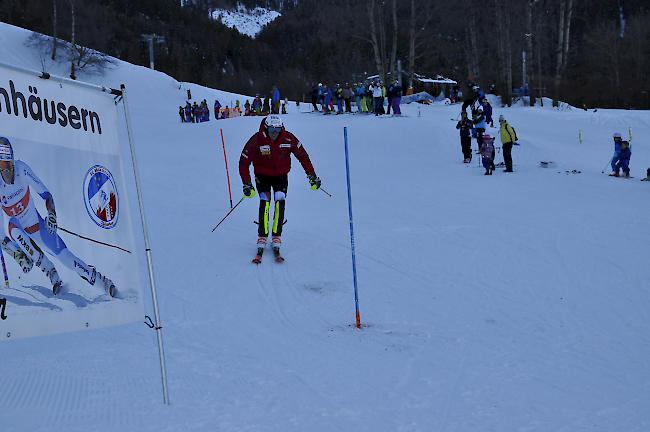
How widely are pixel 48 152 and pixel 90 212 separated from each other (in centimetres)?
45

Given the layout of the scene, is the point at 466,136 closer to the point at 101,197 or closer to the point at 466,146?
the point at 466,146

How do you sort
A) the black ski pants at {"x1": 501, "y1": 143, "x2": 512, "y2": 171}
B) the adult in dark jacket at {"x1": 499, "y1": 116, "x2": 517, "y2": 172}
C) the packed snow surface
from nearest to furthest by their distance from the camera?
the adult in dark jacket at {"x1": 499, "y1": 116, "x2": 517, "y2": 172}
the black ski pants at {"x1": 501, "y1": 143, "x2": 512, "y2": 171}
the packed snow surface

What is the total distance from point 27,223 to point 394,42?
109ft

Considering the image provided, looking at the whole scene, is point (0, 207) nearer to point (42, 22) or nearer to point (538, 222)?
point (538, 222)

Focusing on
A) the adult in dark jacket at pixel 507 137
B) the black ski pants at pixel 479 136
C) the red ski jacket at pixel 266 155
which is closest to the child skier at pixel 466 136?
the black ski pants at pixel 479 136

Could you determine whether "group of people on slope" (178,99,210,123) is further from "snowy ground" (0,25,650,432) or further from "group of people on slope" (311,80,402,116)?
"snowy ground" (0,25,650,432)

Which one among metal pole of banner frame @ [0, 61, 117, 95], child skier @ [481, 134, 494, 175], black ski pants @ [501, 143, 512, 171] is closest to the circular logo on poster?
metal pole of banner frame @ [0, 61, 117, 95]

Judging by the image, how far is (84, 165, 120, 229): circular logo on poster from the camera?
3975 millimetres

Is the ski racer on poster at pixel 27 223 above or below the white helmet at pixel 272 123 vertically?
below

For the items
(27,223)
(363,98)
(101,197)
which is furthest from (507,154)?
(27,223)

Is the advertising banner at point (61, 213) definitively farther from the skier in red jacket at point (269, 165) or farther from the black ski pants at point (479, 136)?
the black ski pants at point (479, 136)

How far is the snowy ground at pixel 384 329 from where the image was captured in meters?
4.22

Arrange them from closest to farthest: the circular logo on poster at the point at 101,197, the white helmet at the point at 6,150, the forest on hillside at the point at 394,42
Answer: the white helmet at the point at 6,150
the circular logo on poster at the point at 101,197
the forest on hillside at the point at 394,42

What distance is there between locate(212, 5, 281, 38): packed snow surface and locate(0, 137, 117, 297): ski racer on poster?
367ft
